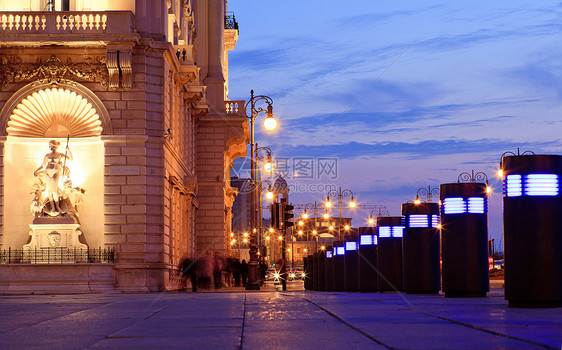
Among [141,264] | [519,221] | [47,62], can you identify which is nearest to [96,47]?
[47,62]

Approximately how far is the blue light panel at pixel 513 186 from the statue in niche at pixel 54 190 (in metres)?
24.1

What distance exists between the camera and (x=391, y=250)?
81.0 feet

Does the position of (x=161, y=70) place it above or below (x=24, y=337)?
above

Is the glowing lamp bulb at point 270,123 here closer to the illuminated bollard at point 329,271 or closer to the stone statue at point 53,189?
the stone statue at point 53,189

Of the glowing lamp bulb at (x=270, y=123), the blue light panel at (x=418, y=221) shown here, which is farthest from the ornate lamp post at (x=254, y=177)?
the blue light panel at (x=418, y=221)

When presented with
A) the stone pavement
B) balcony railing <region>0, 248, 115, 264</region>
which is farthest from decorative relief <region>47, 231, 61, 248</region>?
the stone pavement

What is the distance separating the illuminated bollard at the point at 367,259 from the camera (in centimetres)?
2866

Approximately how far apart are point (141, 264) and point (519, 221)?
76.6 ft

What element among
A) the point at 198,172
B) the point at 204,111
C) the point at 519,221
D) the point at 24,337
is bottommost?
the point at 24,337

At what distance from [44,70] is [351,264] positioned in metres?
13.3

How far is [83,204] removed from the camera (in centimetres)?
3381

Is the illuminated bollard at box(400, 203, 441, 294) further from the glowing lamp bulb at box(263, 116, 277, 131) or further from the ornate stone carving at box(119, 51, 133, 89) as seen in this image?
the ornate stone carving at box(119, 51, 133, 89)

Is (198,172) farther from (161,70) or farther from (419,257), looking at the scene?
(419,257)

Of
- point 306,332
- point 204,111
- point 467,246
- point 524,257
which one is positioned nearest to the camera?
point 306,332
